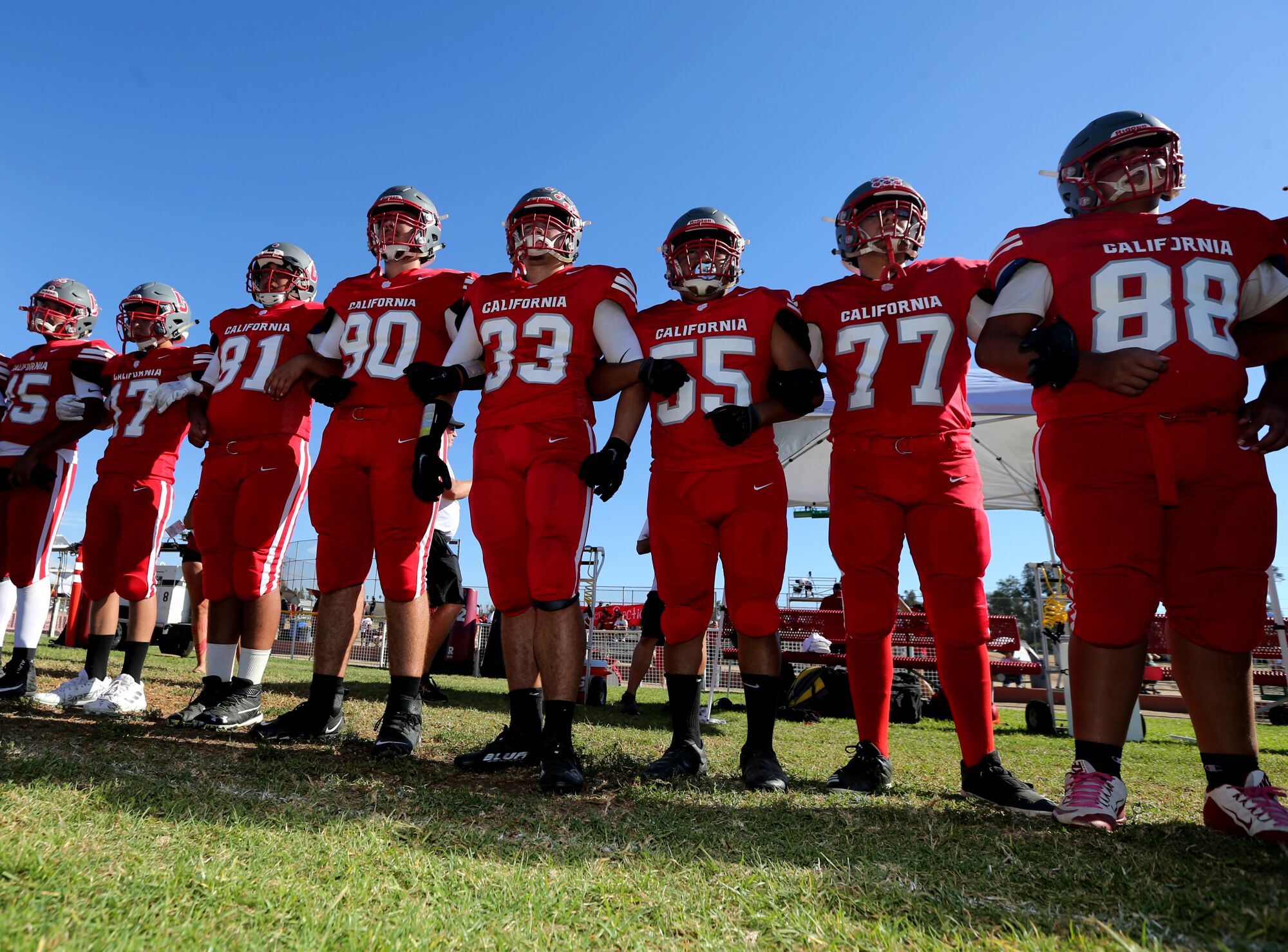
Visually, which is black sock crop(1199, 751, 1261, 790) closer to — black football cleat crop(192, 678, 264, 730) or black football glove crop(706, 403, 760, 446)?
black football glove crop(706, 403, 760, 446)

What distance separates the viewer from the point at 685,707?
3449 millimetres

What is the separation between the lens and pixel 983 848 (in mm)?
2121

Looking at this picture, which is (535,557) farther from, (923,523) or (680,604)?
(923,523)

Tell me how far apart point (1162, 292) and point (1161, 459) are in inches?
23.3

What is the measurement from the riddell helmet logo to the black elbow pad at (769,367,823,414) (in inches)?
54.1

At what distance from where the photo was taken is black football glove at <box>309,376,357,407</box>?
389cm

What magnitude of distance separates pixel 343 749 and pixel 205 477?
72.2 inches

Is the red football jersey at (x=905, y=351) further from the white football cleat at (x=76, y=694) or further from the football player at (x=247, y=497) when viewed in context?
the white football cleat at (x=76, y=694)

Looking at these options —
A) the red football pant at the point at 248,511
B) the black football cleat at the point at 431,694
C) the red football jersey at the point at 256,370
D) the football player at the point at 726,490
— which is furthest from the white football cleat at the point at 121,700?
the football player at the point at 726,490

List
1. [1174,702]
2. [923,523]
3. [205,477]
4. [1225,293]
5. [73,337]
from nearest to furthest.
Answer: [1225,293], [923,523], [205,477], [73,337], [1174,702]

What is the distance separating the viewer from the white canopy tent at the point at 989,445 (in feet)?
25.8

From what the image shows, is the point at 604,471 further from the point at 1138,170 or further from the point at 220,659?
the point at 220,659

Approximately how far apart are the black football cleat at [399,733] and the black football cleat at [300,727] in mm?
367

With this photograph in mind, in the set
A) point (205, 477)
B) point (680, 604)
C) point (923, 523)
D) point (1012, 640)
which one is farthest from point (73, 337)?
point (1012, 640)
